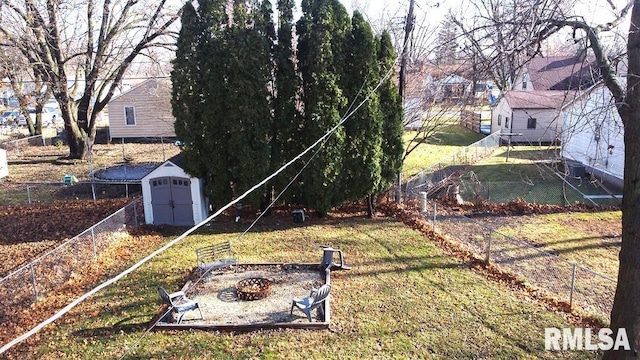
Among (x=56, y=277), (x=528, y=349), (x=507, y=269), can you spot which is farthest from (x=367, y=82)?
(x=56, y=277)

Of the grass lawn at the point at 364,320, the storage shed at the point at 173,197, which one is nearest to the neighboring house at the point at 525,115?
the grass lawn at the point at 364,320

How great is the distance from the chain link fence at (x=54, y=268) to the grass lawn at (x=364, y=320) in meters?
1.33

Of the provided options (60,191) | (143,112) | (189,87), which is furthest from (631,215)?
(143,112)

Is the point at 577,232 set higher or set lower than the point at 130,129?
lower

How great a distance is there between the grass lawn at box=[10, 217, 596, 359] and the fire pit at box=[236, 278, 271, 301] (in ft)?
4.46

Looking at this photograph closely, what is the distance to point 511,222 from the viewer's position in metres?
15.5

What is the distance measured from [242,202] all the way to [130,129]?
21.8 meters

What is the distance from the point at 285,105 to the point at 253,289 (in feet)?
22.1

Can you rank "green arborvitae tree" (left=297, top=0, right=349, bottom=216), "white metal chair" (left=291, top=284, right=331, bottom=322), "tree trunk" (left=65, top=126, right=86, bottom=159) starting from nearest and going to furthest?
"white metal chair" (left=291, top=284, right=331, bottom=322), "green arborvitae tree" (left=297, top=0, right=349, bottom=216), "tree trunk" (left=65, top=126, right=86, bottom=159)

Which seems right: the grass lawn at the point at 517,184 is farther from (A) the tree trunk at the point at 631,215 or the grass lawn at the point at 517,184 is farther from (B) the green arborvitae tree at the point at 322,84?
(A) the tree trunk at the point at 631,215

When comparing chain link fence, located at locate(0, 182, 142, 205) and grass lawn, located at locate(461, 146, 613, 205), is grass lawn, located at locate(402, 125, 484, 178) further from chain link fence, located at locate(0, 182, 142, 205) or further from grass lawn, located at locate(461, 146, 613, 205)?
chain link fence, located at locate(0, 182, 142, 205)

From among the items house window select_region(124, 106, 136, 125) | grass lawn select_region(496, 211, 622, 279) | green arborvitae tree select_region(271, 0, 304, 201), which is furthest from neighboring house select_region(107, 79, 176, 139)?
grass lawn select_region(496, 211, 622, 279)

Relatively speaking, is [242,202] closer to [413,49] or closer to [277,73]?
[277,73]

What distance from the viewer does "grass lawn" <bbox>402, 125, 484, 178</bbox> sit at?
24.7 meters
